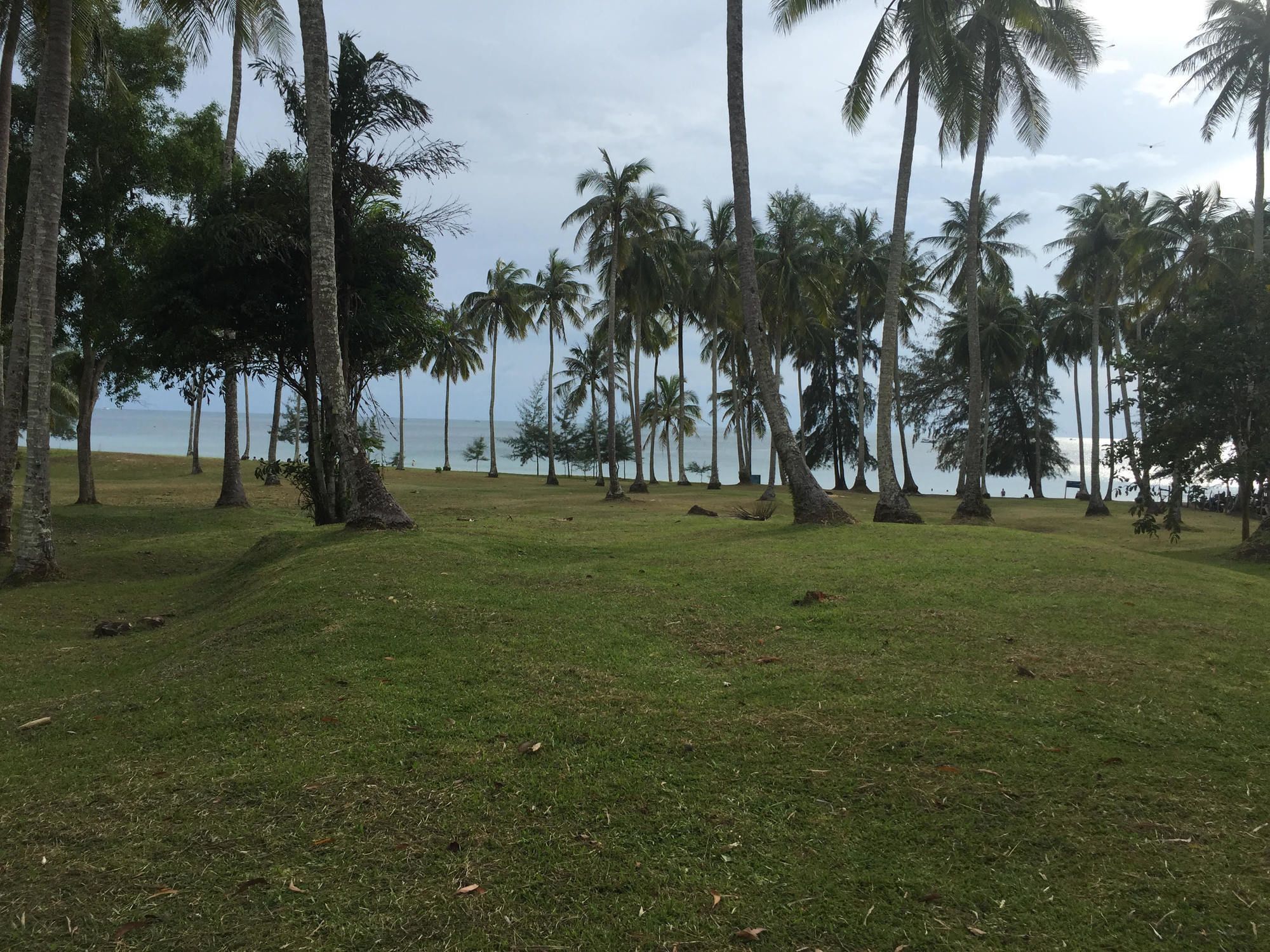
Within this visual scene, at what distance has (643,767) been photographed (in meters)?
4.59

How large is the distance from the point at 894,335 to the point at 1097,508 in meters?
18.7

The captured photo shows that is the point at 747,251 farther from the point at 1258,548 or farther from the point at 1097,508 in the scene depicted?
the point at 1097,508

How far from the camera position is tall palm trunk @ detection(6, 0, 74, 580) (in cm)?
1141

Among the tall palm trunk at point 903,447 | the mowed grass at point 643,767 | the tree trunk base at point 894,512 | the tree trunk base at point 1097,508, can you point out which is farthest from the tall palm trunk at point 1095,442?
the mowed grass at point 643,767

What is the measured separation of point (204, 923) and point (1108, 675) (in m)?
5.77

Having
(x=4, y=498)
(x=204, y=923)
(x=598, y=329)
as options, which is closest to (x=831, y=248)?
(x=598, y=329)

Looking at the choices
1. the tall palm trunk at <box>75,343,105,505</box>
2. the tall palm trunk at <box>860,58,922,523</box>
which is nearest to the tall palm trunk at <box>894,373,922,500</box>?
the tall palm trunk at <box>860,58,922,523</box>

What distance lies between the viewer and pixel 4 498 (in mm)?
13578

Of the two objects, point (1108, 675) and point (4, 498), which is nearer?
point (1108, 675)

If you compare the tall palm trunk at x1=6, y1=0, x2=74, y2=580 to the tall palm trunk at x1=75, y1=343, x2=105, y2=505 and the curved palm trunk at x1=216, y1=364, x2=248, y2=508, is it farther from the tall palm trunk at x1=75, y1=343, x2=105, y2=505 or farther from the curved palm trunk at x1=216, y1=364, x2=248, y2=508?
the tall palm trunk at x1=75, y1=343, x2=105, y2=505

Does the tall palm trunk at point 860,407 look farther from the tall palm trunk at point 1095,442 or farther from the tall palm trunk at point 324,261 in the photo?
the tall palm trunk at point 324,261

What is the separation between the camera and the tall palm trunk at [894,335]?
18.1m

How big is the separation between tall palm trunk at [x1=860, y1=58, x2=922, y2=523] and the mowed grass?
8.97m

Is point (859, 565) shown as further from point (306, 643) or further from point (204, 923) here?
point (204, 923)
